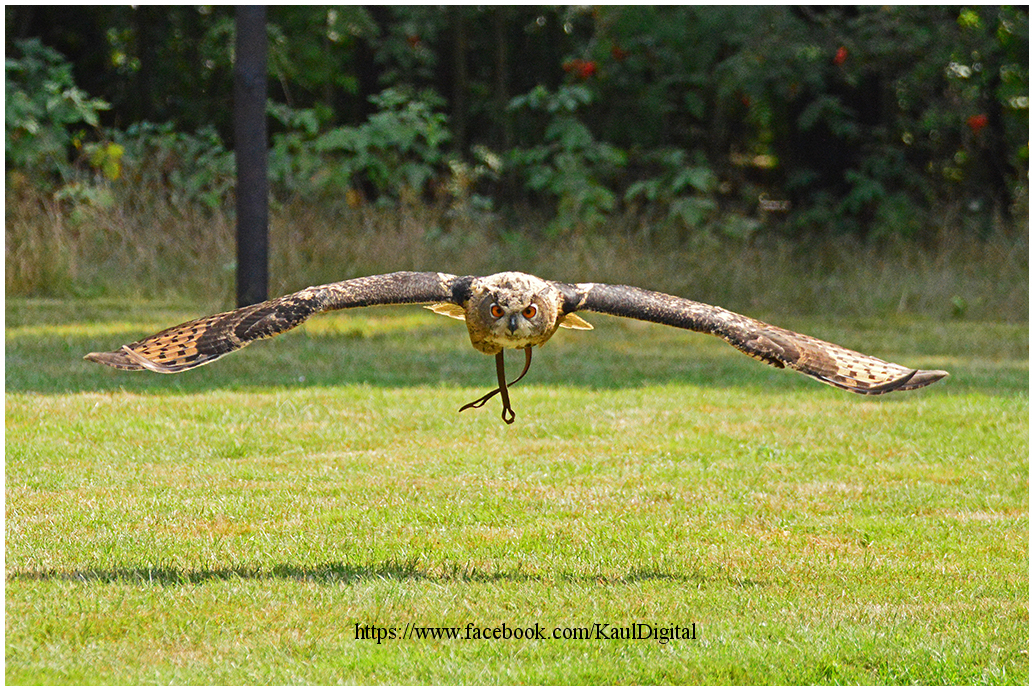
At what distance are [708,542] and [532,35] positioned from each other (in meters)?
14.5

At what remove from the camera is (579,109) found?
59.3ft

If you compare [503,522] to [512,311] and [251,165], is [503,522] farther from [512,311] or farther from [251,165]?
[251,165]

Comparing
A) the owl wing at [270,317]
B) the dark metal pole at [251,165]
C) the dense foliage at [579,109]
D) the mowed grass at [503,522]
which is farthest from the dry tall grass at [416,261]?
the owl wing at [270,317]

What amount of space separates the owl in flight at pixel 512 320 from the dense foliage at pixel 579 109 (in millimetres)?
10234

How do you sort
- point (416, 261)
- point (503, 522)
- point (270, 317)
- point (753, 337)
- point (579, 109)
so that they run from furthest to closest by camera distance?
point (579, 109), point (416, 261), point (503, 522), point (753, 337), point (270, 317)

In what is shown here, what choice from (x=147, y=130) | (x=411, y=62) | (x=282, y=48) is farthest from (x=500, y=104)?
(x=147, y=130)

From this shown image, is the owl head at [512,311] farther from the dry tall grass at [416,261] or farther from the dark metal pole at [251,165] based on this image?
the dry tall grass at [416,261]

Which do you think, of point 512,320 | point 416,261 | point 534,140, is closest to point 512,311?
point 512,320

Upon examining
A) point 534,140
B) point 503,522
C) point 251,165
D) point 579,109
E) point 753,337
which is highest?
point 579,109

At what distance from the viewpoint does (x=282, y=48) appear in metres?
16.3

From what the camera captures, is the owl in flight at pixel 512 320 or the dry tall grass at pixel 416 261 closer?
the owl in flight at pixel 512 320

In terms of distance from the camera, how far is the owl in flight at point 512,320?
4566 mm

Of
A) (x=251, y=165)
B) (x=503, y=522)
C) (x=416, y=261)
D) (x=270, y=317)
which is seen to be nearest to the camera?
(x=270, y=317)

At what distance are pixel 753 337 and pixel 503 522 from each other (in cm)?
172
